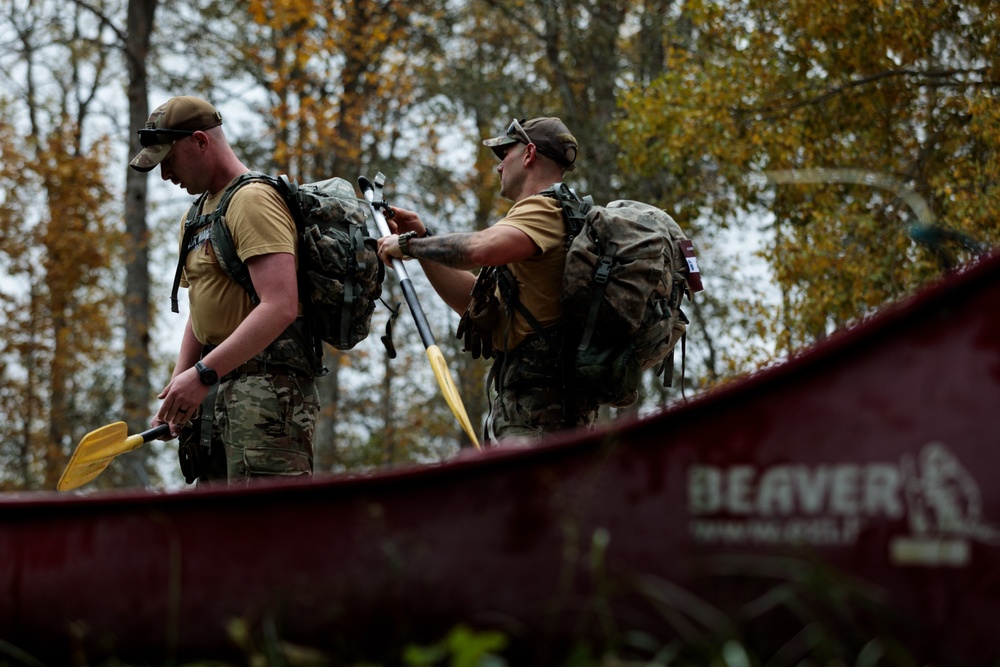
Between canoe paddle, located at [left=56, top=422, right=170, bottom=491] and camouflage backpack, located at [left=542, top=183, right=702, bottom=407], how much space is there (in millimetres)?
1712

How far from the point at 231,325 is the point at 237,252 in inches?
11.8

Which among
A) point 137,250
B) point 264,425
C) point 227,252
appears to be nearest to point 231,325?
point 227,252

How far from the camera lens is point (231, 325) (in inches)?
182

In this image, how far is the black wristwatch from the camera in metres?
4.34

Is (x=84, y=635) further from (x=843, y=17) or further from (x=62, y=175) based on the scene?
(x=62, y=175)

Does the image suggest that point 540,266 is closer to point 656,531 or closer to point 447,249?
point 447,249

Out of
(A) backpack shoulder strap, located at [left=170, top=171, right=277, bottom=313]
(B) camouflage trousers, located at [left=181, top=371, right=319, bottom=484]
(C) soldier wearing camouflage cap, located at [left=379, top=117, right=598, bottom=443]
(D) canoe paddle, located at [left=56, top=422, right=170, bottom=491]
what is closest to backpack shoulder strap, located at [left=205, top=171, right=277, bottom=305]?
(A) backpack shoulder strap, located at [left=170, top=171, right=277, bottom=313]

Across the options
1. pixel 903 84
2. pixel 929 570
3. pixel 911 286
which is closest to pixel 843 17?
pixel 903 84

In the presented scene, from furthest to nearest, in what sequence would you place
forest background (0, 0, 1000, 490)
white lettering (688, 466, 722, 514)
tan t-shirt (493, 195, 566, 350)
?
forest background (0, 0, 1000, 490), tan t-shirt (493, 195, 566, 350), white lettering (688, 466, 722, 514)

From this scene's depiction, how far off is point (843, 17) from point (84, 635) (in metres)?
10.7

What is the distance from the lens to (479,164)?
21922 mm

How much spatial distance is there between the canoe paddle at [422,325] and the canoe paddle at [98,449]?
1.11 m

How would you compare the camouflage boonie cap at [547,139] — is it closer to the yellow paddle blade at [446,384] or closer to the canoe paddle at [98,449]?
the yellow paddle blade at [446,384]

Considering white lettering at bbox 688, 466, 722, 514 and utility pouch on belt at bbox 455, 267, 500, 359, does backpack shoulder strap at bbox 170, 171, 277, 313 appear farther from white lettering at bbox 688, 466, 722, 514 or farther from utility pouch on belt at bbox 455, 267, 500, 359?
white lettering at bbox 688, 466, 722, 514
